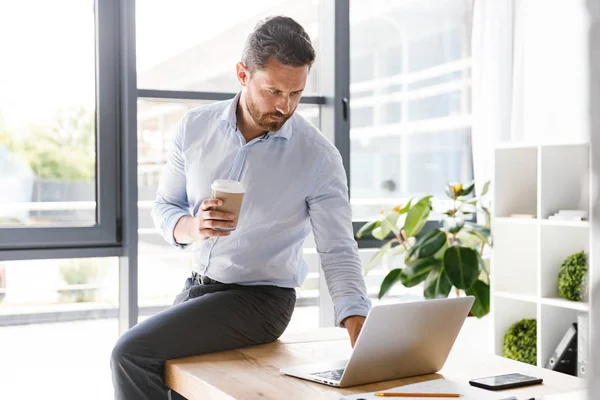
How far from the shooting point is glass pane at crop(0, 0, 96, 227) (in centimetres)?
307

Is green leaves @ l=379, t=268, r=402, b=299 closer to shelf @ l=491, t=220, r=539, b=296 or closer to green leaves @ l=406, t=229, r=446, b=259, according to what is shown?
green leaves @ l=406, t=229, r=446, b=259

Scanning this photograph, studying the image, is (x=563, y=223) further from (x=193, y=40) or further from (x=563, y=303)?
(x=193, y=40)

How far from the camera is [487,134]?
12.4ft

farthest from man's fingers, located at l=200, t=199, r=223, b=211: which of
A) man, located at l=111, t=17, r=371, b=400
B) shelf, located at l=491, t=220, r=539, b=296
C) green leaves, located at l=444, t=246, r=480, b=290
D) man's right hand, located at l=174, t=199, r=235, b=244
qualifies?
shelf, located at l=491, t=220, r=539, b=296

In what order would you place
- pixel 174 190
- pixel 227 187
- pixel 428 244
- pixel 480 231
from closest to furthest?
pixel 227 187
pixel 174 190
pixel 428 244
pixel 480 231

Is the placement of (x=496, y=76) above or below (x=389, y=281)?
above

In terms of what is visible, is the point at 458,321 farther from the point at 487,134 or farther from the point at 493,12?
the point at 493,12

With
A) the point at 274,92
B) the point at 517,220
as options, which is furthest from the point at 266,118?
the point at 517,220

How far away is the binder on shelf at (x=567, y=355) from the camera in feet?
9.32

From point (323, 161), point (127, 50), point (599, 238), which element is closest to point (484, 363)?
point (323, 161)

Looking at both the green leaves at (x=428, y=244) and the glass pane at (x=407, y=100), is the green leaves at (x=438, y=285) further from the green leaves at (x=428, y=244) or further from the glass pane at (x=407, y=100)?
the glass pane at (x=407, y=100)

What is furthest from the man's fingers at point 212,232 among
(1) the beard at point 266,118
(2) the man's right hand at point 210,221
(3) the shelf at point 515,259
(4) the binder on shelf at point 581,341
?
(3) the shelf at point 515,259

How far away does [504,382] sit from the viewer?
5.40 ft

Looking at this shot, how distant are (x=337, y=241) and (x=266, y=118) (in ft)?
1.32
